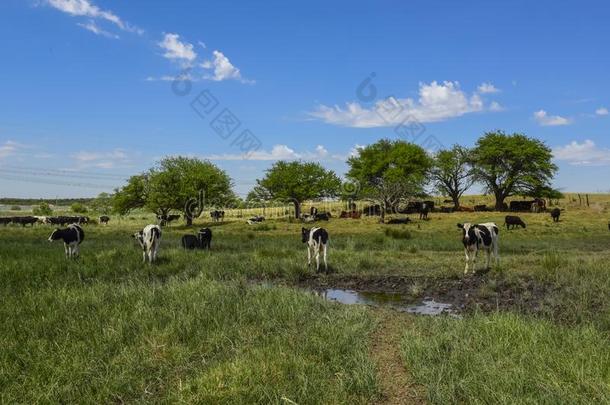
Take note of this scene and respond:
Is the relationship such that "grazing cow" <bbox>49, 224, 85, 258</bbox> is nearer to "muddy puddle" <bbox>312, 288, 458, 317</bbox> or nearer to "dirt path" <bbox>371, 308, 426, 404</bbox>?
"muddy puddle" <bbox>312, 288, 458, 317</bbox>

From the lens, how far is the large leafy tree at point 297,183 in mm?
71875

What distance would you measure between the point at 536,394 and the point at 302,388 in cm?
285

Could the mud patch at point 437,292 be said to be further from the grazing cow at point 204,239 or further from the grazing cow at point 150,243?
the grazing cow at point 204,239

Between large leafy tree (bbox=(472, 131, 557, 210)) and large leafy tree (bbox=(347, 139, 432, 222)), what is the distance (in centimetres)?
838

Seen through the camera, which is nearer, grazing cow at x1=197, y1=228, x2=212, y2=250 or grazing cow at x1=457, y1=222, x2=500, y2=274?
grazing cow at x1=457, y1=222, x2=500, y2=274

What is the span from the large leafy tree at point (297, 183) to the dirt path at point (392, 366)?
6166 cm

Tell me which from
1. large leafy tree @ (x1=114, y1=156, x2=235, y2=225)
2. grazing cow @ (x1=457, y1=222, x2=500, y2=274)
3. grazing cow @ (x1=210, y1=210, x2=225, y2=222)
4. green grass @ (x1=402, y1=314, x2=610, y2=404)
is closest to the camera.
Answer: green grass @ (x1=402, y1=314, x2=610, y2=404)

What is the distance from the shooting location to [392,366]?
24.1ft

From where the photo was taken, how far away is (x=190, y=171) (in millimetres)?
65625

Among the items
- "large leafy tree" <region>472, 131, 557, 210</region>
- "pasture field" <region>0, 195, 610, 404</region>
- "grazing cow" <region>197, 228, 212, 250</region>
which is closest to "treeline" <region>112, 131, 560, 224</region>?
"large leafy tree" <region>472, 131, 557, 210</region>

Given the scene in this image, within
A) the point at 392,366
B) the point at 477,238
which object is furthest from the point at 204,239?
the point at 392,366

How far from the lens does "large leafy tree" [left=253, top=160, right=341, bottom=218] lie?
Answer: 71.9 metres

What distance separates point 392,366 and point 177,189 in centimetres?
5859

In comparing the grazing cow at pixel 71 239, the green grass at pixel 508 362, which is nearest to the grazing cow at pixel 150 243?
the grazing cow at pixel 71 239
